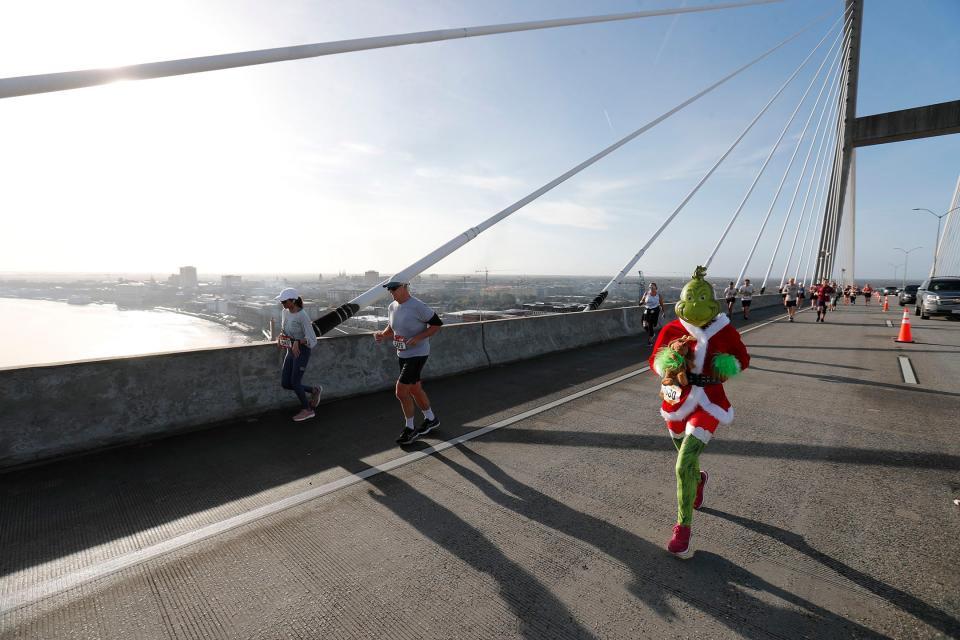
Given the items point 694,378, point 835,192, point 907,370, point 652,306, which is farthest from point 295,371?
point 835,192

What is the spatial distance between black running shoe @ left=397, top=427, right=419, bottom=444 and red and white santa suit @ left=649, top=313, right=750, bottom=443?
9.02 ft

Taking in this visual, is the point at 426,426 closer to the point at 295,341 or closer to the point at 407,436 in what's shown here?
the point at 407,436

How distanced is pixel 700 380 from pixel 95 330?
12435 mm

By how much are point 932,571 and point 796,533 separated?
66 cm

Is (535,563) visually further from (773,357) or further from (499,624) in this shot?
(773,357)

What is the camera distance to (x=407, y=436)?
4.77m

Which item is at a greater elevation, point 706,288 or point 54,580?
point 706,288

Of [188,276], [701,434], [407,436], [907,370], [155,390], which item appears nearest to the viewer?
[701,434]

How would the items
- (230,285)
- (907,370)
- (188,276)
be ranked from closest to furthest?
(907,370) → (230,285) → (188,276)

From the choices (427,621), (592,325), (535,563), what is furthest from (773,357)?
→ (427,621)

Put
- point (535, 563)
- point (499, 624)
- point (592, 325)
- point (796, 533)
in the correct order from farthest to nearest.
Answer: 1. point (592, 325)
2. point (796, 533)
3. point (535, 563)
4. point (499, 624)

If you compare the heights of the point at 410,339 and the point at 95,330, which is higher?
Result: the point at 410,339

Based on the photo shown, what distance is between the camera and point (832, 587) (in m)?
2.47

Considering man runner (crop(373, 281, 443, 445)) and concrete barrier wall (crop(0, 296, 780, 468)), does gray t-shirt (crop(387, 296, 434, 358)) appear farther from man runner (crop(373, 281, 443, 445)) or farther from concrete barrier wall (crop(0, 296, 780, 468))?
concrete barrier wall (crop(0, 296, 780, 468))
